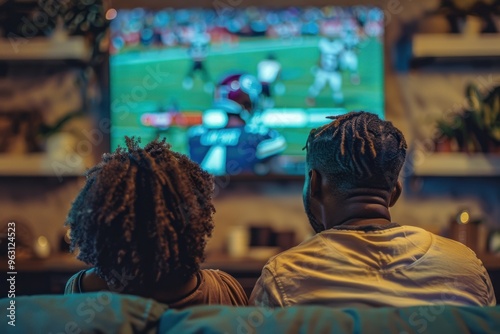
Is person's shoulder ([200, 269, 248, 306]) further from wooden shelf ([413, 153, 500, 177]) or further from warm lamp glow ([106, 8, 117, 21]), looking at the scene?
warm lamp glow ([106, 8, 117, 21])

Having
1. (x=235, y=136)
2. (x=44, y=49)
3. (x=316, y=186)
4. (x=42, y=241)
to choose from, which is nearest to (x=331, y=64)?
(x=235, y=136)

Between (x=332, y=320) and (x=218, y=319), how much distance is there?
15cm

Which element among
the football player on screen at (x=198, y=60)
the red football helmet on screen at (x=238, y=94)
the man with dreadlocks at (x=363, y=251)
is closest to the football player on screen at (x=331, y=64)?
→ the red football helmet on screen at (x=238, y=94)

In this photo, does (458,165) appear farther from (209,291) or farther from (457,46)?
(209,291)

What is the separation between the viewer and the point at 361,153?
4.17ft

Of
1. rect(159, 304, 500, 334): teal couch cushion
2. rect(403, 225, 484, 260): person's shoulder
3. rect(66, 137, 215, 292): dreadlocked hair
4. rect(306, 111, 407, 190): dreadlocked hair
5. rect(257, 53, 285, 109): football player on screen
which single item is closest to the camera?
rect(159, 304, 500, 334): teal couch cushion

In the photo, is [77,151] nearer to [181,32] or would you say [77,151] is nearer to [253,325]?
[181,32]

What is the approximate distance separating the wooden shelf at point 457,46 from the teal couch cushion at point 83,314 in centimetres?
247

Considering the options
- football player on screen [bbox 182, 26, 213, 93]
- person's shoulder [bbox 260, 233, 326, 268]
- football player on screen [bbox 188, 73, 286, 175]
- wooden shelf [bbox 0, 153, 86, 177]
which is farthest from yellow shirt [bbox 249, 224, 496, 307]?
wooden shelf [bbox 0, 153, 86, 177]

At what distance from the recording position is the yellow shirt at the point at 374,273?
3.63 feet

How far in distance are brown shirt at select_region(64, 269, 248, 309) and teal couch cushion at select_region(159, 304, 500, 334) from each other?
0.89ft

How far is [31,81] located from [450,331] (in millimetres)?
2904

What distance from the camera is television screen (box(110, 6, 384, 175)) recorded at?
3.06 meters

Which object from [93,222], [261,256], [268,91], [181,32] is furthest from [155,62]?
[93,222]
